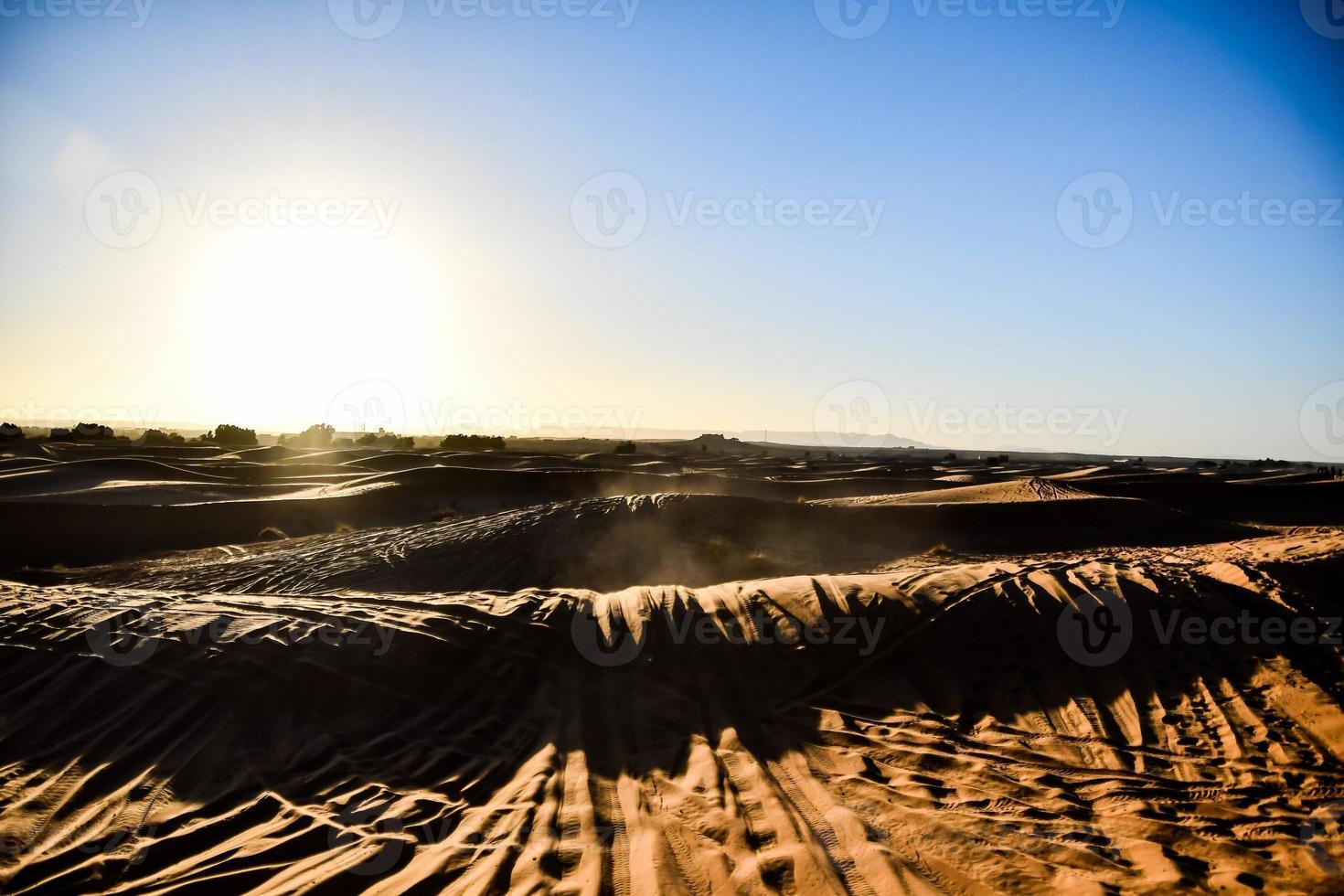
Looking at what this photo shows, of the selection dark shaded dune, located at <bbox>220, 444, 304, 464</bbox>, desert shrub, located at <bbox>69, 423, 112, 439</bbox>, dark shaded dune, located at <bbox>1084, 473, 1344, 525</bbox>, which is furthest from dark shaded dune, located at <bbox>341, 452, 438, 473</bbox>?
desert shrub, located at <bbox>69, 423, 112, 439</bbox>

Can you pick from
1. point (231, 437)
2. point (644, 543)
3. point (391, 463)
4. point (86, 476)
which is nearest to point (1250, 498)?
point (644, 543)

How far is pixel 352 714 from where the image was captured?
560 centimetres

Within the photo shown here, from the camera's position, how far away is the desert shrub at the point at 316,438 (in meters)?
45.8

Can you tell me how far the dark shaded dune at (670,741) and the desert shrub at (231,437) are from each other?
39.2m

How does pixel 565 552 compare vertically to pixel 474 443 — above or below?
below

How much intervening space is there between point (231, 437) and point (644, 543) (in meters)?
39.0

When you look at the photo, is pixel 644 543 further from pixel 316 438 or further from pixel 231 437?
pixel 316 438

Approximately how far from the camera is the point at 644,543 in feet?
42.9

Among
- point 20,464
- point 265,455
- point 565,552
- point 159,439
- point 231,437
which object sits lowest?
point 565,552

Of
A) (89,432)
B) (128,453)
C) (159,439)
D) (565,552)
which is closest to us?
(565,552)

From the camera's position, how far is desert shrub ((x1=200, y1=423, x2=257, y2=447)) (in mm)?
41616

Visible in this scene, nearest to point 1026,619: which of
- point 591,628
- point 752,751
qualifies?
point 752,751

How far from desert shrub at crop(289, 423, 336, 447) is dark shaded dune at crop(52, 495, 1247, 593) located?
34297 mm

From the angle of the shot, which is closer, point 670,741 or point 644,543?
point 670,741
